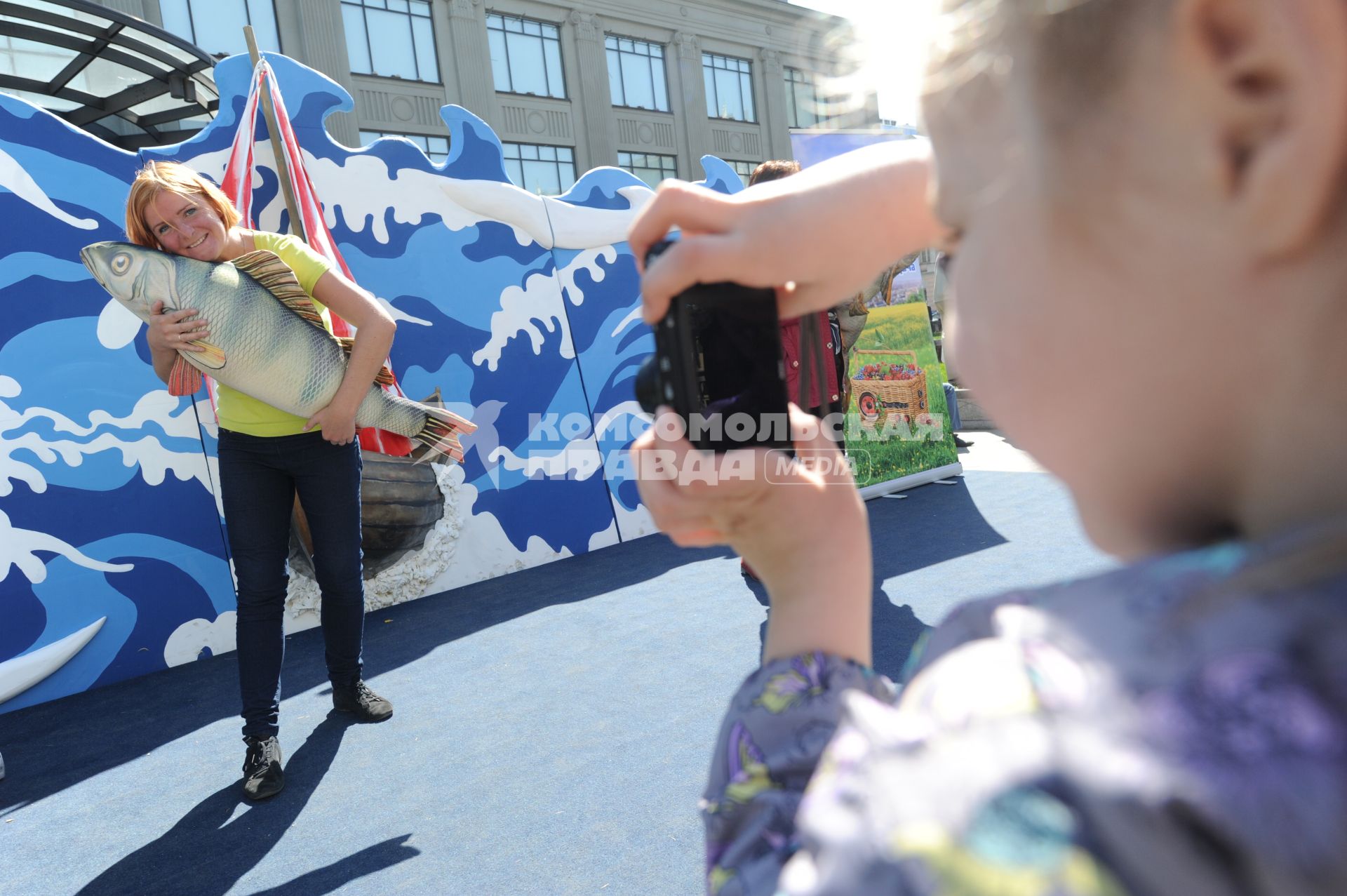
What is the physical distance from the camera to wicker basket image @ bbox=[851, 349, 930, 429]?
5746 millimetres

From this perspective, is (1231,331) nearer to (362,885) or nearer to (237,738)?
(362,885)

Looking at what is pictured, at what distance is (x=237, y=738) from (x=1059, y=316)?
2999 mm

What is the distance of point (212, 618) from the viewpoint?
370cm

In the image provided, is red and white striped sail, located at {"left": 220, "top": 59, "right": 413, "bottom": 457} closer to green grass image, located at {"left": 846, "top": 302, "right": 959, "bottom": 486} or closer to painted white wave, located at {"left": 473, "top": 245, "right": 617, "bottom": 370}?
painted white wave, located at {"left": 473, "top": 245, "right": 617, "bottom": 370}

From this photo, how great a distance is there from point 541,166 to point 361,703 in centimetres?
1684

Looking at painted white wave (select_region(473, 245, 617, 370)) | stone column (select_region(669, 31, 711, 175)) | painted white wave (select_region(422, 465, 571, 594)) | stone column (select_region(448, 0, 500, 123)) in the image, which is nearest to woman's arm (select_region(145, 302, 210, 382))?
painted white wave (select_region(422, 465, 571, 594))

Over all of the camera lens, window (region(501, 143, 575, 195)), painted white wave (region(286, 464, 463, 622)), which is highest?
window (region(501, 143, 575, 195))

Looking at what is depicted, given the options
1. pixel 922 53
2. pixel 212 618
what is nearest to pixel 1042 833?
pixel 922 53

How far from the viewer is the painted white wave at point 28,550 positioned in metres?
3.29

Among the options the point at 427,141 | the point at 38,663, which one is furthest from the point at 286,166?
the point at 427,141

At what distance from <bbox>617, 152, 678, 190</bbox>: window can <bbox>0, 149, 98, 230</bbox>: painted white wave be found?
1627 centimetres

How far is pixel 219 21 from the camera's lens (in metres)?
14.0

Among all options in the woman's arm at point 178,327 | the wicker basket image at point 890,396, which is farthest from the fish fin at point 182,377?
the wicker basket image at point 890,396

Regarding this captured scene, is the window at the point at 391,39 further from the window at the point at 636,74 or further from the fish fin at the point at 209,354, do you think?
the fish fin at the point at 209,354
